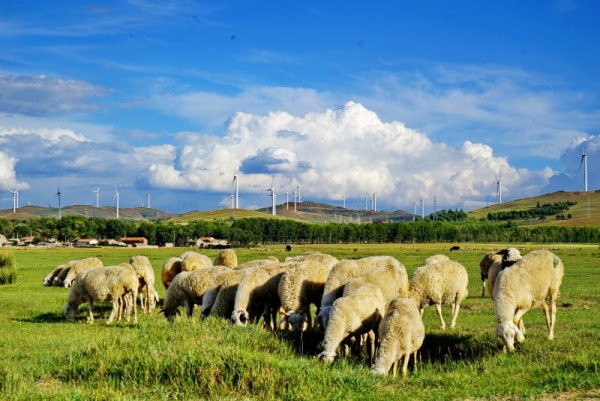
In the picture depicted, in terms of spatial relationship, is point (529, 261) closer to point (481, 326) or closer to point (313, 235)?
point (481, 326)

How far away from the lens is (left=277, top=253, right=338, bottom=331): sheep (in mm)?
17531

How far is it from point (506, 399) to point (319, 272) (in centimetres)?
815

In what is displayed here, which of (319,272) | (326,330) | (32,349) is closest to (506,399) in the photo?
(326,330)

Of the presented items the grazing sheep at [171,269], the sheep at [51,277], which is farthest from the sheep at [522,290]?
the sheep at [51,277]

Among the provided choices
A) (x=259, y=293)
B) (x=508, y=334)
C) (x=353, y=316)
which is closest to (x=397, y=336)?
(x=353, y=316)

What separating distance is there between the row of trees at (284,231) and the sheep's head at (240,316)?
125740 millimetres

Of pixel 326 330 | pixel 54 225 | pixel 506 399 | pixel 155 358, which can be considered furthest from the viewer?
pixel 54 225

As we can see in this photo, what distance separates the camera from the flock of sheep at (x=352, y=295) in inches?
558

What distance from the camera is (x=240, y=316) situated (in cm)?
1723

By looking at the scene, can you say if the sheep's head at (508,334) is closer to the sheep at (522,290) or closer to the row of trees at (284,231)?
the sheep at (522,290)

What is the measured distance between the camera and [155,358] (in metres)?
12.5

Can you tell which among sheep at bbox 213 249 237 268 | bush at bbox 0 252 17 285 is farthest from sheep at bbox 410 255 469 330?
bush at bbox 0 252 17 285

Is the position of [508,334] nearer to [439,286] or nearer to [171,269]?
[439,286]

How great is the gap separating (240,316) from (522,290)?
24.4 ft
